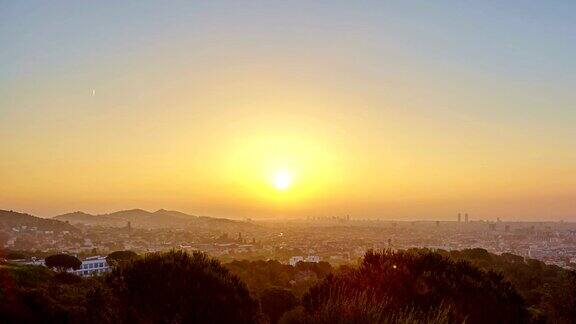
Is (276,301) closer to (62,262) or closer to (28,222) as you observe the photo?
(62,262)

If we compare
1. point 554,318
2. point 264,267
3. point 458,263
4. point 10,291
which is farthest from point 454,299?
point 264,267

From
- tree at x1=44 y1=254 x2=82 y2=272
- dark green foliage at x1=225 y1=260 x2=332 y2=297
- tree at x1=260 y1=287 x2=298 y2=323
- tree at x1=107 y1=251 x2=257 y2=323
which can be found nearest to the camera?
tree at x1=107 y1=251 x2=257 y2=323

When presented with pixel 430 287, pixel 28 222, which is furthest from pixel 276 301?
pixel 28 222

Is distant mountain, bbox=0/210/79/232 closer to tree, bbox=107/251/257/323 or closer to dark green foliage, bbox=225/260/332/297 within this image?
dark green foliage, bbox=225/260/332/297

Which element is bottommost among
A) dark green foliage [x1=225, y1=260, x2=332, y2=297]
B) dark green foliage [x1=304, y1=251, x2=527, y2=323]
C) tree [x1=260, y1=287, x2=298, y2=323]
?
dark green foliage [x1=225, y1=260, x2=332, y2=297]

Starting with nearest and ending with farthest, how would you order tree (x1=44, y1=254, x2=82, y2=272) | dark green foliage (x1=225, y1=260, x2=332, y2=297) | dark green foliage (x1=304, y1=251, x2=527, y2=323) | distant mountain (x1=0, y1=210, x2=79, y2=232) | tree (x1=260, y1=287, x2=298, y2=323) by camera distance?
dark green foliage (x1=304, y1=251, x2=527, y2=323) → tree (x1=260, y1=287, x2=298, y2=323) → dark green foliage (x1=225, y1=260, x2=332, y2=297) → tree (x1=44, y1=254, x2=82, y2=272) → distant mountain (x1=0, y1=210, x2=79, y2=232)

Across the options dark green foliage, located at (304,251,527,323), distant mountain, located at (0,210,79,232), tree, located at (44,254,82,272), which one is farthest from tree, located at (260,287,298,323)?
distant mountain, located at (0,210,79,232)

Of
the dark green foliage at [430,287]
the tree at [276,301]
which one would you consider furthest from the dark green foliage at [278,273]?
the dark green foliage at [430,287]
